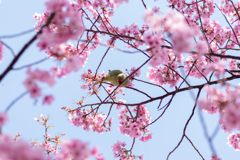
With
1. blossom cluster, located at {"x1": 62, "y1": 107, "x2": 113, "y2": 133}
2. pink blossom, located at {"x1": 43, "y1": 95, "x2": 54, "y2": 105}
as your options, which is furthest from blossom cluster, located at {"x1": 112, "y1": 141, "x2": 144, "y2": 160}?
pink blossom, located at {"x1": 43, "y1": 95, "x2": 54, "y2": 105}

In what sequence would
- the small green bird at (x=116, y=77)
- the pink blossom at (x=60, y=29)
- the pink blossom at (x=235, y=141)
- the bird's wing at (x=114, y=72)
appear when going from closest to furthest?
the pink blossom at (x=60, y=29) < the small green bird at (x=116, y=77) < the bird's wing at (x=114, y=72) < the pink blossom at (x=235, y=141)

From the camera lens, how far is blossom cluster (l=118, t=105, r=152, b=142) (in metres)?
3.98

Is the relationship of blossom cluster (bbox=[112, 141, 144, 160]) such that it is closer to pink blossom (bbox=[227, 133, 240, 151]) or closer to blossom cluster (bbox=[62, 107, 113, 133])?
blossom cluster (bbox=[62, 107, 113, 133])

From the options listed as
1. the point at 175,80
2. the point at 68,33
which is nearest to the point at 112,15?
the point at 175,80

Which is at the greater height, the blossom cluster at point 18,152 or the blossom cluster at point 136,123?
the blossom cluster at point 136,123

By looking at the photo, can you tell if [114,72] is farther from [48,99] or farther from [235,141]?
[235,141]

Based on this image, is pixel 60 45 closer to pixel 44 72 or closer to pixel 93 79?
pixel 44 72

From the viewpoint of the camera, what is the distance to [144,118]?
165 inches

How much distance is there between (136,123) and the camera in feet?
13.1

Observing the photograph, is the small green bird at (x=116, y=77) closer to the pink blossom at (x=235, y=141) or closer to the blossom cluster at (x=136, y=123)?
the blossom cluster at (x=136, y=123)

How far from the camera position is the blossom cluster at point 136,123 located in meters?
3.98

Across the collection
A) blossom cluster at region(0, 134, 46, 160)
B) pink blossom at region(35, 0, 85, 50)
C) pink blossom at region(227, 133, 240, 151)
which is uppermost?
pink blossom at region(227, 133, 240, 151)

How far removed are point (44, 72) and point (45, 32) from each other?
0.34 m

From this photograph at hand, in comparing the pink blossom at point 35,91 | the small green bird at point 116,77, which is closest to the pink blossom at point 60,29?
the pink blossom at point 35,91
